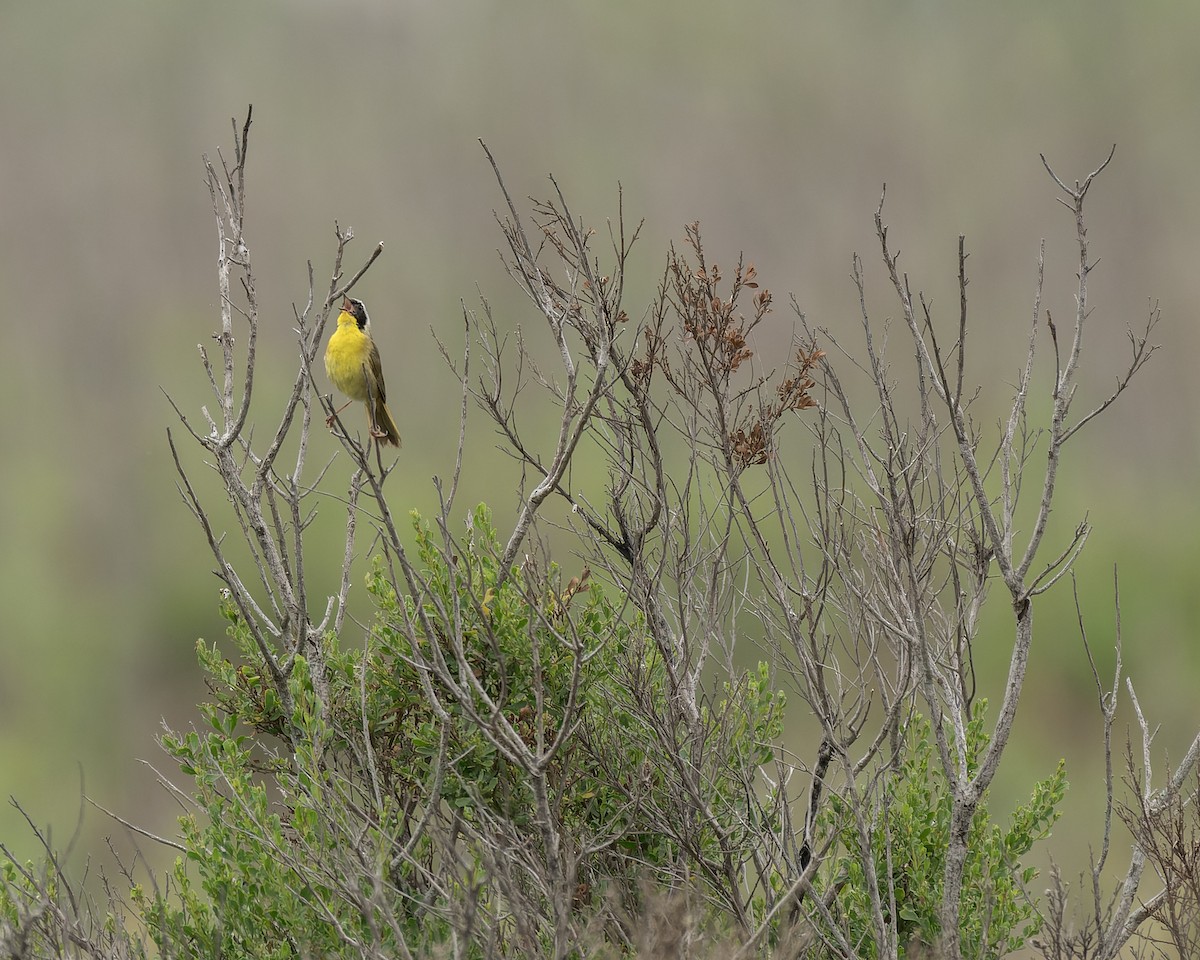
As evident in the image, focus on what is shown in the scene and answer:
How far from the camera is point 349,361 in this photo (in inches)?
289

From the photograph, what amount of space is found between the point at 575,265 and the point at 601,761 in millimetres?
2318

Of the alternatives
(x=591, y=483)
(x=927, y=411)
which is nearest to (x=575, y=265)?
(x=927, y=411)

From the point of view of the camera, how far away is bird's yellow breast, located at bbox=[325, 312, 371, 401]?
7.33 m

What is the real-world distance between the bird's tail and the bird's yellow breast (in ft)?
0.47

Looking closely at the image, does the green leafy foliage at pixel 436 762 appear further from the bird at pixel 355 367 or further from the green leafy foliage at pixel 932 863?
the bird at pixel 355 367

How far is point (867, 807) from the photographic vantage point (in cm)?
534

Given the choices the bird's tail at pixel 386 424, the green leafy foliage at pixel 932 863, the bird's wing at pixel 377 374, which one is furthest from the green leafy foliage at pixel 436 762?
the bird's wing at pixel 377 374

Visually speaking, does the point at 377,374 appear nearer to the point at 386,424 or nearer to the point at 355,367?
the point at 355,367

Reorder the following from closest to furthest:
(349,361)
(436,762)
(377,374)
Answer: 1. (436,762)
2. (349,361)
3. (377,374)

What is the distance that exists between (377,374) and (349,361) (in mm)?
203

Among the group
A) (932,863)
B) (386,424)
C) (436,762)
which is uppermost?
(386,424)

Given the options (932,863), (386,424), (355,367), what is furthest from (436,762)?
(355,367)

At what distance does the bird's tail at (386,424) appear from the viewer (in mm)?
7211

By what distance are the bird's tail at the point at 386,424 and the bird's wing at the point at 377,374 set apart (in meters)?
0.04
